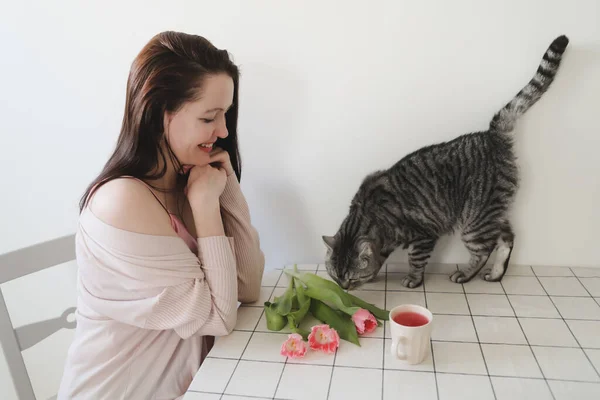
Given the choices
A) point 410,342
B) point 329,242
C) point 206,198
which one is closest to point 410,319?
point 410,342

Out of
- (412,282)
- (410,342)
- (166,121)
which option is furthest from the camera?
(412,282)

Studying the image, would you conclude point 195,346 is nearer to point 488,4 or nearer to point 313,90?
point 313,90

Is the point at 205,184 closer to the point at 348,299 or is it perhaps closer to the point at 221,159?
the point at 221,159

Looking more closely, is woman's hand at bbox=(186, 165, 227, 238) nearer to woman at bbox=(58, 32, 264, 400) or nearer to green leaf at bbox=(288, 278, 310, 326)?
woman at bbox=(58, 32, 264, 400)

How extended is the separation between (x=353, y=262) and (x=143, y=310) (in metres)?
0.53

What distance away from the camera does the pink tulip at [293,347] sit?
36.8 inches

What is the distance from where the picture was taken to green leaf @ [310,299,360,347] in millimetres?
983

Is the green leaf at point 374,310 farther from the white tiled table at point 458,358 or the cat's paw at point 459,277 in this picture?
the cat's paw at point 459,277

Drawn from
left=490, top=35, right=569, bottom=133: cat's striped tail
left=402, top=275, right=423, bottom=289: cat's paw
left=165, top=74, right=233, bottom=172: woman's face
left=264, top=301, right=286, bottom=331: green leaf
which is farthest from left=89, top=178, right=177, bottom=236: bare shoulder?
left=490, top=35, right=569, bottom=133: cat's striped tail

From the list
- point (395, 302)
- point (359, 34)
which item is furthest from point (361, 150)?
point (395, 302)

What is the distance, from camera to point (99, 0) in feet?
4.46

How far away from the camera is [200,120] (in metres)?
0.99

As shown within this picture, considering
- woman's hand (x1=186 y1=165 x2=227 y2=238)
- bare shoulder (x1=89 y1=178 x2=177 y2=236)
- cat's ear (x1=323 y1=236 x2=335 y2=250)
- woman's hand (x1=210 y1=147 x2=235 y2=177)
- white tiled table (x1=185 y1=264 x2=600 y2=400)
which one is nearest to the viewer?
white tiled table (x1=185 y1=264 x2=600 y2=400)

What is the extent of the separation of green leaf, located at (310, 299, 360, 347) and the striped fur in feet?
0.49
